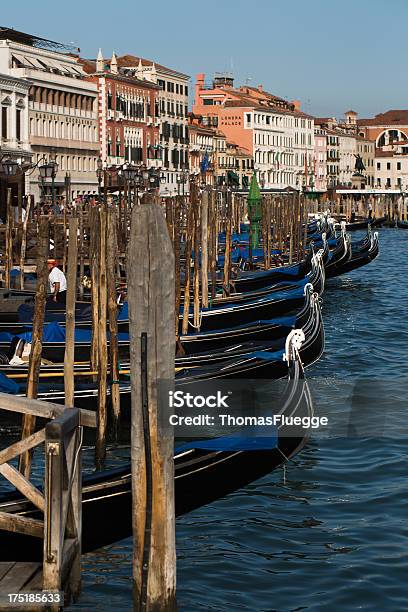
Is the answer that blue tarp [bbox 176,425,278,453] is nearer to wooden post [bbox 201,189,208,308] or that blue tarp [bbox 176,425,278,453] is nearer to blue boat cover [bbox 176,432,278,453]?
blue boat cover [bbox 176,432,278,453]

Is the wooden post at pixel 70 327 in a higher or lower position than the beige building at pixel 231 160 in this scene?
lower

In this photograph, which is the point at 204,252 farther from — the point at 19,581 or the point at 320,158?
the point at 320,158

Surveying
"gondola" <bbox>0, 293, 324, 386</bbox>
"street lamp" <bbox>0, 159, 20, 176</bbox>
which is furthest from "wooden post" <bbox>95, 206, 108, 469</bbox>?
"street lamp" <bbox>0, 159, 20, 176</bbox>

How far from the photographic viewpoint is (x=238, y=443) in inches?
276

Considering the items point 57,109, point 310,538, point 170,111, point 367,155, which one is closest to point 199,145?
point 170,111

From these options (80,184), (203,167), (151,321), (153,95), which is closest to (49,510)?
(151,321)

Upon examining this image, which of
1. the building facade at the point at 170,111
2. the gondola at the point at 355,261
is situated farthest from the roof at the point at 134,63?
the gondola at the point at 355,261

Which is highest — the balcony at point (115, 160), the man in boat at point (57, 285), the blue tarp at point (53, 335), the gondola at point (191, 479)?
the balcony at point (115, 160)

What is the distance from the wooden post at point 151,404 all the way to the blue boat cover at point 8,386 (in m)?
4.20

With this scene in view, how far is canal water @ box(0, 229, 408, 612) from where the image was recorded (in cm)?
659

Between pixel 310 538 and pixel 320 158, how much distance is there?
78894mm

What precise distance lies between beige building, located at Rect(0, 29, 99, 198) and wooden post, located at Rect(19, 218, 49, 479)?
30314 mm

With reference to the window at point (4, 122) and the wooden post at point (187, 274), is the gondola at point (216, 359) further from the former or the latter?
the window at point (4, 122)

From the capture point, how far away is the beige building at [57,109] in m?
40.6
